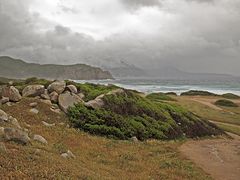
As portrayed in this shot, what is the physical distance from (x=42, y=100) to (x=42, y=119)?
350 cm

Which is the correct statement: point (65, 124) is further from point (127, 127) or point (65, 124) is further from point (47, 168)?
point (47, 168)

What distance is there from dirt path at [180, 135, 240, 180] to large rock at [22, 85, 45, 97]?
39.3 feet

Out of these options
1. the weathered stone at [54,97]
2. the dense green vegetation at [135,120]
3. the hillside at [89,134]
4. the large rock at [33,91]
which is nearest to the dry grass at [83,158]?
the hillside at [89,134]

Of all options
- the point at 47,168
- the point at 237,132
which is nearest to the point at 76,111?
the point at 47,168

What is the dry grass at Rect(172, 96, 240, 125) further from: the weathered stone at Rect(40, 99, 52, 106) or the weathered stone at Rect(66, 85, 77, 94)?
the weathered stone at Rect(40, 99, 52, 106)

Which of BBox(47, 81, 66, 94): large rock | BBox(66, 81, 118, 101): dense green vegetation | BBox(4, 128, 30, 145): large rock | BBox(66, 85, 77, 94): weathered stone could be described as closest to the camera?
BBox(4, 128, 30, 145): large rock

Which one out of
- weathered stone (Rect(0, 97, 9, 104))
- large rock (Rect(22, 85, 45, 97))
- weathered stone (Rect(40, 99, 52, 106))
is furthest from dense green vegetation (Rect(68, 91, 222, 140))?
weathered stone (Rect(0, 97, 9, 104))

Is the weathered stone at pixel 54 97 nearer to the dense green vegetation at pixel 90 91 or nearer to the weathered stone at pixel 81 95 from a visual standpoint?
the weathered stone at pixel 81 95

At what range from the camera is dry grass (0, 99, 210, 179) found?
11164 mm

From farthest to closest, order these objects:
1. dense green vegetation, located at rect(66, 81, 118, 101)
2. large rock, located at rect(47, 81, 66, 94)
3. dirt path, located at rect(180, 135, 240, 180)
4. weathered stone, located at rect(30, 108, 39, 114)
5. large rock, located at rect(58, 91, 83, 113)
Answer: dense green vegetation, located at rect(66, 81, 118, 101) → large rock, located at rect(47, 81, 66, 94) → large rock, located at rect(58, 91, 83, 113) → weathered stone, located at rect(30, 108, 39, 114) → dirt path, located at rect(180, 135, 240, 180)

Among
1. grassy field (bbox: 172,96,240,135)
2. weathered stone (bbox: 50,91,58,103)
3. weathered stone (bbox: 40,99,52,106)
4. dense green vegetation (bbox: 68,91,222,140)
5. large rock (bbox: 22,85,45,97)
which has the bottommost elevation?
grassy field (bbox: 172,96,240,135)

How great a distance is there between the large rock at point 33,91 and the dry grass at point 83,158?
168cm

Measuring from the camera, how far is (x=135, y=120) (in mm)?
27938

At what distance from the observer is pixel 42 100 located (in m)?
27.4
